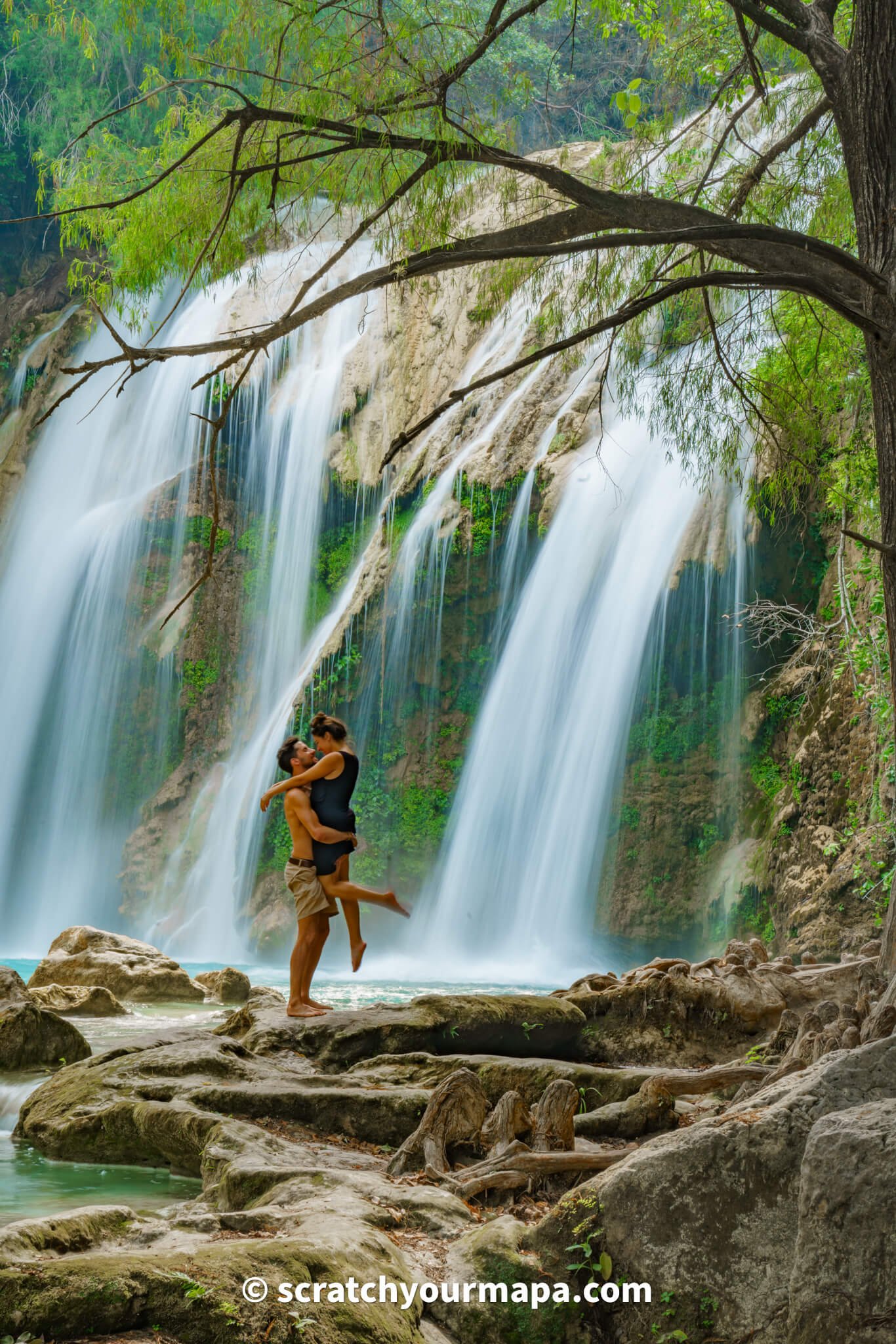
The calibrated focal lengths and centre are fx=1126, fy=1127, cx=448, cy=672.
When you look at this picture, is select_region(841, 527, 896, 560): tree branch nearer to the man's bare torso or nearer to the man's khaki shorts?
the man's bare torso

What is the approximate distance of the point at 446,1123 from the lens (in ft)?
13.9

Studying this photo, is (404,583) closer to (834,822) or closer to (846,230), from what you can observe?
(834,822)

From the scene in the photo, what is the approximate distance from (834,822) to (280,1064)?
7329 millimetres

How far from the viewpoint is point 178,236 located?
16.8 feet

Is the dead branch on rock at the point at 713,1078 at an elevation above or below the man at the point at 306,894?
below

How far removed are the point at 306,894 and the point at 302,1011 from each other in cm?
63

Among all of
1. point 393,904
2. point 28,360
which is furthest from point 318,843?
point 28,360

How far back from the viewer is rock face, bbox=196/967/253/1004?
1037 centimetres

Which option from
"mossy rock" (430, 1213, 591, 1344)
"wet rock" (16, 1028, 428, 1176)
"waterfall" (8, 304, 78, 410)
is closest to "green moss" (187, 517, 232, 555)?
"waterfall" (8, 304, 78, 410)

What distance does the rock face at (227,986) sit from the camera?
10367mm

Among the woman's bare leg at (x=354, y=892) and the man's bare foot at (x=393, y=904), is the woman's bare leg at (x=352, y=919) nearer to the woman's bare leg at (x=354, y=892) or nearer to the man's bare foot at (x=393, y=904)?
the woman's bare leg at (x=354, y=892)

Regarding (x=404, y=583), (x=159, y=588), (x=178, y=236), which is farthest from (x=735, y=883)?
(x=159, y=588)

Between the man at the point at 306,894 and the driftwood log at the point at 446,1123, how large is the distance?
2034 mm

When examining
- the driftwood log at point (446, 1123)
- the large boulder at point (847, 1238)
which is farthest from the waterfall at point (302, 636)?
the large boulder at point (847, 1238)
